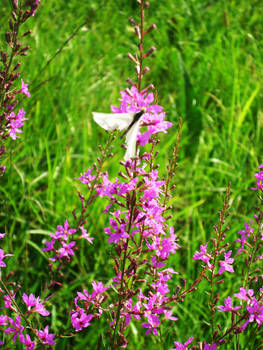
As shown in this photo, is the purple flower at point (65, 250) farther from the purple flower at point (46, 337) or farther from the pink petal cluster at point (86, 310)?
the purple flower at point (46, 337)

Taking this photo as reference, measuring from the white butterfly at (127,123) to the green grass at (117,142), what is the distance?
914 mm

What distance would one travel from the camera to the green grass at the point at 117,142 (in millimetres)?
3188

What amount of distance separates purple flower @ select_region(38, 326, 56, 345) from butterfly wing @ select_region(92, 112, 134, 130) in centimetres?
96

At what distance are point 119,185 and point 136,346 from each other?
159 centimetres

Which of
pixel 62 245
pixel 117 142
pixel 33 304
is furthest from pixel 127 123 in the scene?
pixel 117 142

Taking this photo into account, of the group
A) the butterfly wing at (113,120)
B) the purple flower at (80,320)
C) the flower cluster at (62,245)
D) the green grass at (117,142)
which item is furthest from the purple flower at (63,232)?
the butterfly wing at (113,120)

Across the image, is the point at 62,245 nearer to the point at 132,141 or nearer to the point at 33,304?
the point at 33,304

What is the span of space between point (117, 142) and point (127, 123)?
6.06 feet

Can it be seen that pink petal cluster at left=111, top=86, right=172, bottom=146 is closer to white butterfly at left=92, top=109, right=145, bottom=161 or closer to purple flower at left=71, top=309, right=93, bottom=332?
white butterfly at left=92, top=109, right=145, bottom=161

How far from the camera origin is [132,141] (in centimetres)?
156

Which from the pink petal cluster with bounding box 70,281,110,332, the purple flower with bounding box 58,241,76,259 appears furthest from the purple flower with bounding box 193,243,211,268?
the purple flower with bounding box 58,241,76,259

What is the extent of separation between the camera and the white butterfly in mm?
1560

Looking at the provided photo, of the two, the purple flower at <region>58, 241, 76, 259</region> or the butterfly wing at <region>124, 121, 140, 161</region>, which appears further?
the purple flower at <region>58, 241, 76, 259</region>

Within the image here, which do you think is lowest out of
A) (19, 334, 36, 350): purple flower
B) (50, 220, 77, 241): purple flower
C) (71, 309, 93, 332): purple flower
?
(19, 334, 36, 350): purple flower
